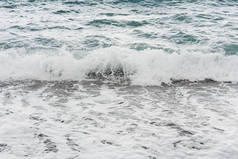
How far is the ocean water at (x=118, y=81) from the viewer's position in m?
4.23

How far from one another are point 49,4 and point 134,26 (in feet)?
16.2

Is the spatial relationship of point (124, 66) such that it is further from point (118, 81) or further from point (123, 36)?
point (123, 36)

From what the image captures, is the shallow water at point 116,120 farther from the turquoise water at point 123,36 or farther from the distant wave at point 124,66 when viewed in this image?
the turquoise water at point 123,36

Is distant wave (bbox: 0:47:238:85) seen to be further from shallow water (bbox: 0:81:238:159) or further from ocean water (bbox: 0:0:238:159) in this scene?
shallow water (bbox: 0:81:238:159)

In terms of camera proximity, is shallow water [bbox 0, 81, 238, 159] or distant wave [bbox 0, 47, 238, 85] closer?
shallow water [bbox 0, 81, 238, 159]

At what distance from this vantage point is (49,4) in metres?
13.9

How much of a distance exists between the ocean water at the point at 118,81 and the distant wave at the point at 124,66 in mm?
26

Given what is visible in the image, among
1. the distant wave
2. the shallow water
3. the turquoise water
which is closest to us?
the shallow water

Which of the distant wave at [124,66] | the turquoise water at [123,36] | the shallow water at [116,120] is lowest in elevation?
the shallow water at [116,120]

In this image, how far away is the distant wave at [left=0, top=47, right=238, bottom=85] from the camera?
7.39m

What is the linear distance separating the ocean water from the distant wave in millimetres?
26

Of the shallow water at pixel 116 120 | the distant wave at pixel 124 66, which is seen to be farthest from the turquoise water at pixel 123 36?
the shallow water at pixel 116 120

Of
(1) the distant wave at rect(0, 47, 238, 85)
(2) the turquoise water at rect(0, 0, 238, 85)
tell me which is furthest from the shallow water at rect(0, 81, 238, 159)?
(2) the turquoise water at rect(0, 0, 238, 85)

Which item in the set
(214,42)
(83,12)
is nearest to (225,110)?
(214,42)
